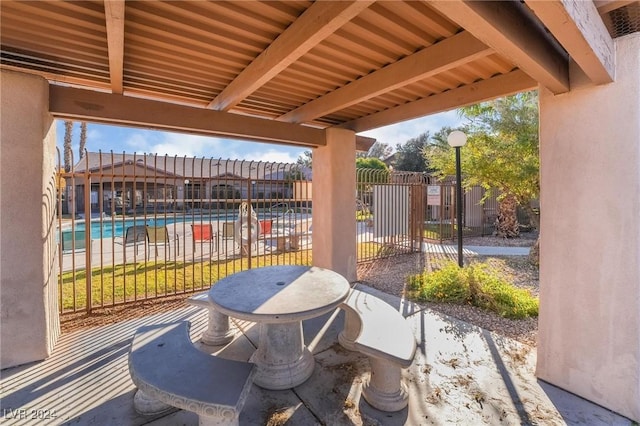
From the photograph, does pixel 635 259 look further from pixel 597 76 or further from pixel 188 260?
pixel 188 260

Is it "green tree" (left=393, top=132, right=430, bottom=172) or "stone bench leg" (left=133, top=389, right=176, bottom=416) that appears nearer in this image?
"stone bench leg" (left=133, top=389, right=176, bottom=416)

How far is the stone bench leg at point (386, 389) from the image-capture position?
7.62 feet

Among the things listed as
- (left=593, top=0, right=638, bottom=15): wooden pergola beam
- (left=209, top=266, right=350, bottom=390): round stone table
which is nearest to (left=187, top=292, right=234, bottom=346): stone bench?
(left=209, top=266, right=350, bottom=390): round stone table

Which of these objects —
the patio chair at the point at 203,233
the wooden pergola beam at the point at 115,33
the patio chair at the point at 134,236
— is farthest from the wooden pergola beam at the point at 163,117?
the patio chair at the point at 203,233

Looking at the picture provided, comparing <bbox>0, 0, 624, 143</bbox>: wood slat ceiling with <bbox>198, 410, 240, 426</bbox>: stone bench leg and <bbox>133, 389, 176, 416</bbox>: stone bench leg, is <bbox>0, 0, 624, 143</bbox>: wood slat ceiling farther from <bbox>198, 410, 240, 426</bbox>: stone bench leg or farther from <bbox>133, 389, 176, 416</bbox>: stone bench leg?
<bbox>133, 389, 176, 416</bbox>: stone bench leg

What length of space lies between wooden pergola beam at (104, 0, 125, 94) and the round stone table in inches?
89.2

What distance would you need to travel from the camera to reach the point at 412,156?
2762cm

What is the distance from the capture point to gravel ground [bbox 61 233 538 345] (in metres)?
3.81

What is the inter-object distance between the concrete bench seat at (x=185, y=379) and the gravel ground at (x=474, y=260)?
3382 mm

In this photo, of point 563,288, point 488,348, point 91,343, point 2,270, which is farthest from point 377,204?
point 2,270

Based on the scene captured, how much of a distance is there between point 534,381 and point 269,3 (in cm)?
402

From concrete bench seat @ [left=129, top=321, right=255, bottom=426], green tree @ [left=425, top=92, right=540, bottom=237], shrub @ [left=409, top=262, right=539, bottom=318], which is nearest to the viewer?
concrete bench seat @ [left=129, top=321, right=255, bottom=426]

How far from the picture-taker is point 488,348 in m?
3.25

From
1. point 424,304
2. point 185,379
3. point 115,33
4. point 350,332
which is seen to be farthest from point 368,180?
point 185,379
